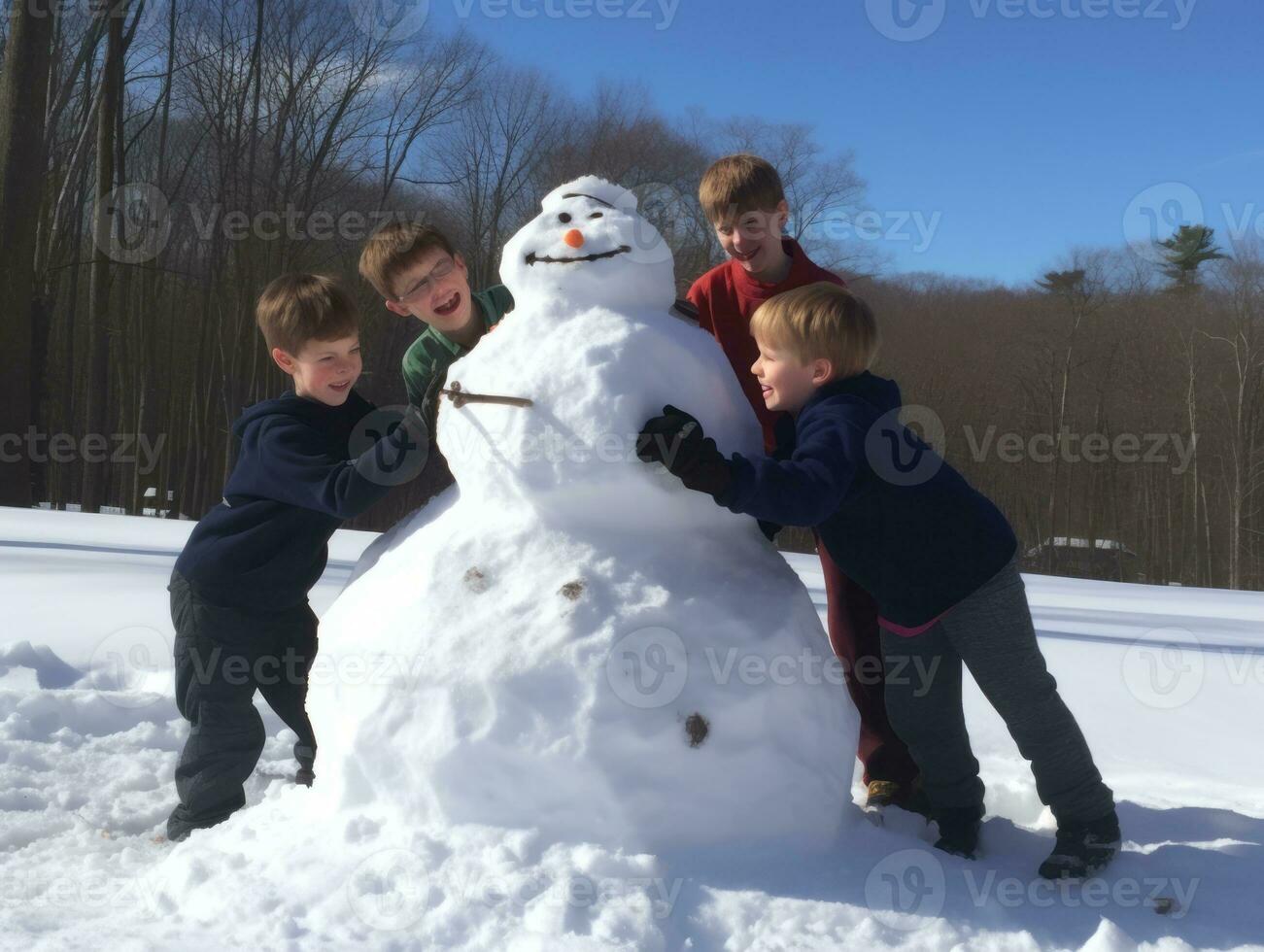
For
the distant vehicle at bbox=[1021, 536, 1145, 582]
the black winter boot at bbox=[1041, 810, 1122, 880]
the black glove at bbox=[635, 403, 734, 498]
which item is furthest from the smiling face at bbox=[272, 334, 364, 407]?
the distant vehicle at bbox=[1021, 536, 1145, 582]

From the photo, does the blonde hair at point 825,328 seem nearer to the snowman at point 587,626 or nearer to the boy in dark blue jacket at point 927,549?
the boy in dark blue jacket at point 927,549

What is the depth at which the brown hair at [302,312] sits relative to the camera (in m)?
2.55

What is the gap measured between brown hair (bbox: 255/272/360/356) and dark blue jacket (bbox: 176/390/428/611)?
0.18m

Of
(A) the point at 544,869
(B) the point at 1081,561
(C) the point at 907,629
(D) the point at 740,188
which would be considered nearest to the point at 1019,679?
(C) the point at 907,629

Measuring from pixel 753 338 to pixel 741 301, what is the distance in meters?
0.15

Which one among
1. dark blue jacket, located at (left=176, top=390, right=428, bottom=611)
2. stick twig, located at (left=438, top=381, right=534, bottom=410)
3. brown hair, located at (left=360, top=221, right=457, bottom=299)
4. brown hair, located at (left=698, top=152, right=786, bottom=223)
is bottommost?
dark blue jacket, located at (left=176, top=390, right=428, bottom=611)

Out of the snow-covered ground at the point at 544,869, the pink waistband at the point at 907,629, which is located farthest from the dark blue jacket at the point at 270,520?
the pink waistband at the point at 907,629

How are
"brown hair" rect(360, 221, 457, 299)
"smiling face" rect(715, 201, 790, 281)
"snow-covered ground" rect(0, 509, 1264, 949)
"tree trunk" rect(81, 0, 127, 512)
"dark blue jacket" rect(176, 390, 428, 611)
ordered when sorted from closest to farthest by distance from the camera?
"snow-covered ground" rect(0, 509, 1264, 949), "dark blue jacket" rect(176, 390, 428, 611), "brown hair" rect(360, 221, 457, 299), "smiling face" rect(715, 201, 790, 281), "tree trunk" rect(81, 0, 127, 512)

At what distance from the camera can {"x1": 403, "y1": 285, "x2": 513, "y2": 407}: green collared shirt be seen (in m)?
2.72

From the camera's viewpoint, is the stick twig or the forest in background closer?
the stick twig

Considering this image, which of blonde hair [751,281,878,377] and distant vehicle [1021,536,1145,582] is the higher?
blonde hair [751,281,878,377]

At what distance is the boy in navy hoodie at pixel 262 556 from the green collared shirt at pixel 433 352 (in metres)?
0.14

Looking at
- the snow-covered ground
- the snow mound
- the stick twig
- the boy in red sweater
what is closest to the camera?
the snow-covered ground

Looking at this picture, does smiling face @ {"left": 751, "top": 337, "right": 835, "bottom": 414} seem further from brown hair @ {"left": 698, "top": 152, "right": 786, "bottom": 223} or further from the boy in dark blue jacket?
brown hair @ {"left": 698, "top": 152, "right": 786, "bottom": 223}
